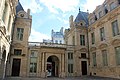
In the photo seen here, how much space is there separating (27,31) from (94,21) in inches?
437

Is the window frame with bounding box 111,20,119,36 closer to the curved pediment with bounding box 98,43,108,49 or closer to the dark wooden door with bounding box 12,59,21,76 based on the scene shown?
the curved pediment with bounding box 98,43,108,49

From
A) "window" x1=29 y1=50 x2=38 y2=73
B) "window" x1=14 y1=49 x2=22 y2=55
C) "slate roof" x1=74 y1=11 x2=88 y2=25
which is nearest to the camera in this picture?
"window" x1=14 y1=49 x2=22 y2=55

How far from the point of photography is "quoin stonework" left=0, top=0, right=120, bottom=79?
1752 cm

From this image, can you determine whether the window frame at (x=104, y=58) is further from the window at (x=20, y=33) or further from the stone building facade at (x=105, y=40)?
the window at (x=20, y=33)

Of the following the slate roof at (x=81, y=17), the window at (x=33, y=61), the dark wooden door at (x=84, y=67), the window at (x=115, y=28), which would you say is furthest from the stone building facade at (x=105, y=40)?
the window at (x=33, y=61)

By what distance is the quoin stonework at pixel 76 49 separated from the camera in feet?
57.5

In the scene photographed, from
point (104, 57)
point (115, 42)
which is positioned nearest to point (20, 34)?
point (104, 57)

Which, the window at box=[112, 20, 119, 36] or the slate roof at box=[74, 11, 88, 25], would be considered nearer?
the window at box=[112, 20, 119, 36]

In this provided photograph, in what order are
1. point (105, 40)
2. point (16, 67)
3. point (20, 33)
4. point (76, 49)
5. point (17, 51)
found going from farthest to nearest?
point (76, 49) → point (20, 33) → point (17, 51) → point (16, 67) → point (105, 40)

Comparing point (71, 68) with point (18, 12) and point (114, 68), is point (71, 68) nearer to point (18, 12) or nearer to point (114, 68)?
point (114, 68)

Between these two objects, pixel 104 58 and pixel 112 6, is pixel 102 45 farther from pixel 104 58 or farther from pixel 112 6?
pixel 112 6

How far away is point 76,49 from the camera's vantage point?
23.0m

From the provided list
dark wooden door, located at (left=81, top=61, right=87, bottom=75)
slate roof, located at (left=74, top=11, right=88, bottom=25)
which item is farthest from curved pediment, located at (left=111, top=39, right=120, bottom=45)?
slate roof, located at (left=74, top=11, right=88, bottom=25)

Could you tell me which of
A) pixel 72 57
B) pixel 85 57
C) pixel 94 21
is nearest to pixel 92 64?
pixel 85 57
